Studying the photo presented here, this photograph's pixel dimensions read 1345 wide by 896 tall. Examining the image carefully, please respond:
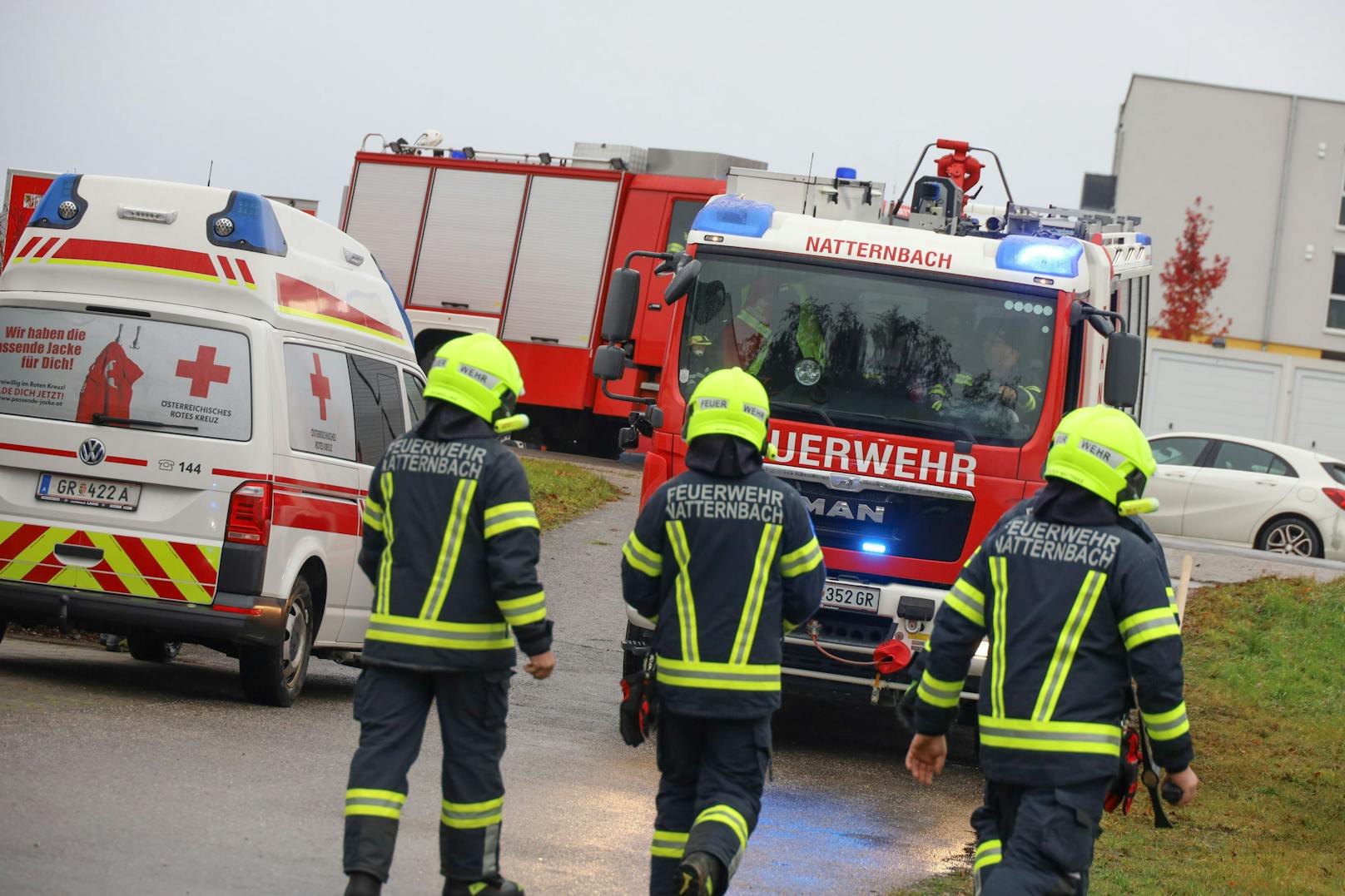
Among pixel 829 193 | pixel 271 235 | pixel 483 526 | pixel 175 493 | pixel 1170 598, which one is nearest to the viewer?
pixel 1170 598

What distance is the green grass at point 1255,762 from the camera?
26.0 feet

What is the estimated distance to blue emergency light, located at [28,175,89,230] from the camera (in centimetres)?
930

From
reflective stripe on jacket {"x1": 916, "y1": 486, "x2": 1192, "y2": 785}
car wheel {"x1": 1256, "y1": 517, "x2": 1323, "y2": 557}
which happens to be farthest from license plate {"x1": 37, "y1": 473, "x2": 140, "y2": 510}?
car wheel {"x1": 1256, "y1": 517, "x2": 1323, "y2": 557}

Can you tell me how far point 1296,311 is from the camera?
157 ft

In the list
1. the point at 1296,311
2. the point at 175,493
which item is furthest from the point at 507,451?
the point at 1296,311

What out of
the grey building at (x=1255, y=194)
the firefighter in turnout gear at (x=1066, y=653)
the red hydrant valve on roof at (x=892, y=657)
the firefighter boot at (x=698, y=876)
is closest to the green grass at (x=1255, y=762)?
the red hydrant valve on roof at (x=892, y=657)

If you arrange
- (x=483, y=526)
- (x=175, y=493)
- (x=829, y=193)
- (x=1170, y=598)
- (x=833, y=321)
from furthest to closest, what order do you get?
1. (x=829, y=193)
2. (x=833, y=321)
3. (x=175, y=493)
4. (x=483, y=526)
5. (x=1170, y=598)

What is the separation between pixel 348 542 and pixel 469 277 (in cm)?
1441

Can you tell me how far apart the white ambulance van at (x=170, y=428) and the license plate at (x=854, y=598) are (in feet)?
8.93

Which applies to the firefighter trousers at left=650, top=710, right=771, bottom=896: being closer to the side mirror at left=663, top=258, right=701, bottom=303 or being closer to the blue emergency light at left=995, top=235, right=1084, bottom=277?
the side mirror at left=663, top=258, right=701, bottom=303

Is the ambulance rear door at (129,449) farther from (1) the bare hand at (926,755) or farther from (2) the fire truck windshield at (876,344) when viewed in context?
(1) the bare hand at (926,755)

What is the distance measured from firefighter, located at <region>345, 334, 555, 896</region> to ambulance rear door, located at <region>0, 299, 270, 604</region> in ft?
10.7

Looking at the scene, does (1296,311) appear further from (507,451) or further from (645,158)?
(507,451)

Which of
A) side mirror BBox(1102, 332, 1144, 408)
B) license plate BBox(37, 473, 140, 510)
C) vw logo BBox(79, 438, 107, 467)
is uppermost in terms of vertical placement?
side mirror BBox(1102, 332, 1144, 408)
